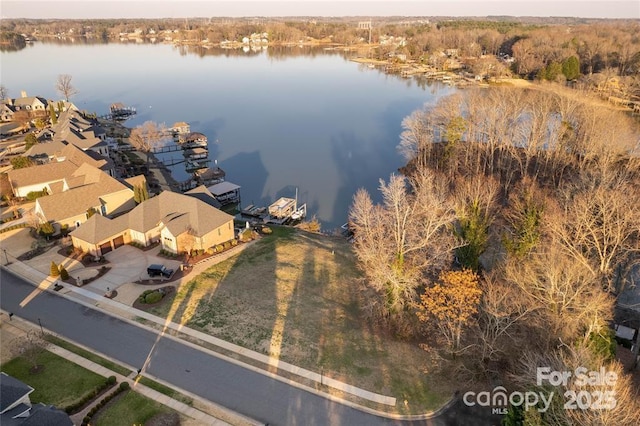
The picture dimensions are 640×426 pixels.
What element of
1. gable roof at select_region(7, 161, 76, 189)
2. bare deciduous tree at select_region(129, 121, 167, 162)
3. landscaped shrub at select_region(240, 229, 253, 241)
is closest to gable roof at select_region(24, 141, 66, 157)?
gable roof at select_region(7, 161, 76, 189)

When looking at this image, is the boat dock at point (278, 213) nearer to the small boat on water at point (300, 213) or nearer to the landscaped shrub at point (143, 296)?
the small boat on water at point (300, 213)

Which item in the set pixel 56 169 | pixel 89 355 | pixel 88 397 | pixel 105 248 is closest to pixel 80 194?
pixel 105 248

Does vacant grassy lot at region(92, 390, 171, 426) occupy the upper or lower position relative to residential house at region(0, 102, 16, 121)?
lower

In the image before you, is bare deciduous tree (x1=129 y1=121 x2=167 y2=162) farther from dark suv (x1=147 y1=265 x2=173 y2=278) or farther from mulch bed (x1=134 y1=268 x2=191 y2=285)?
mulch bed (x1=134 y1=268 x2=191 y2=285)

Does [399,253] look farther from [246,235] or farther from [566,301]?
[246,235]

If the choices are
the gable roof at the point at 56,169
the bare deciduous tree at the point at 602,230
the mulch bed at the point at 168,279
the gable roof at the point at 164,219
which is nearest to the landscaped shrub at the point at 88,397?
the mulch bed at the point at 168,279
